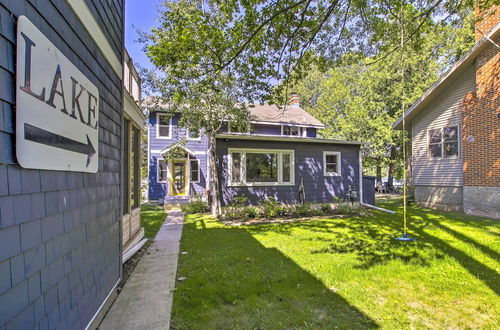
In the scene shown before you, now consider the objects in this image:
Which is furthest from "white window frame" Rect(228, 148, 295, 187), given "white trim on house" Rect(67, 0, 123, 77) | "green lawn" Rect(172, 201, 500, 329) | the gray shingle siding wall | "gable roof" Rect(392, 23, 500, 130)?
the gray shingle siding wall

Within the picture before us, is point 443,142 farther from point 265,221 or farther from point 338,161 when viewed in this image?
point 265,221

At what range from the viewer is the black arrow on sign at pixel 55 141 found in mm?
1537

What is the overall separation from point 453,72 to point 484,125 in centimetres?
247

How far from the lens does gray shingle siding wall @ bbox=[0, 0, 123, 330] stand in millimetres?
1373

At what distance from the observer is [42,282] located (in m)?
1.71

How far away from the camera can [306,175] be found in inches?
434

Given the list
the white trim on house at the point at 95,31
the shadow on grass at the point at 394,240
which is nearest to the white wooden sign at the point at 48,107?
the white trim on house at the point at 95,31

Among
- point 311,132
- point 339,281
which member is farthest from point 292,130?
point 339,281

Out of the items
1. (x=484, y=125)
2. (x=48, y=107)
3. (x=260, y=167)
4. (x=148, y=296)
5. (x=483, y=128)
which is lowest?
(x=148, y=296)

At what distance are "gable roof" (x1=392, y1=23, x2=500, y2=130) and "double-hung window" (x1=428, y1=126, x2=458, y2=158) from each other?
1.29 meters

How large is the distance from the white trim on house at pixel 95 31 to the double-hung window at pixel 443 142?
12597 millimetres

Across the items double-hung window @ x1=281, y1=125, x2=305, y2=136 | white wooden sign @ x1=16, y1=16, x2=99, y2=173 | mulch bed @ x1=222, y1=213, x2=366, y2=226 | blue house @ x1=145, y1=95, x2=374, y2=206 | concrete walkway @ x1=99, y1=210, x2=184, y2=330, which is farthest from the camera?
double-hung window @ x1=281, y1=125, x2=305, y2=136

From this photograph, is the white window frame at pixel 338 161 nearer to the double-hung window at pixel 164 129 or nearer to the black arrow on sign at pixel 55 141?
the double-hung window at pixel 164 129

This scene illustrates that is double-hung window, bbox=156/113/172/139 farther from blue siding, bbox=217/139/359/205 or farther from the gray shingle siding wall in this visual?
the gray shingle siding wall
